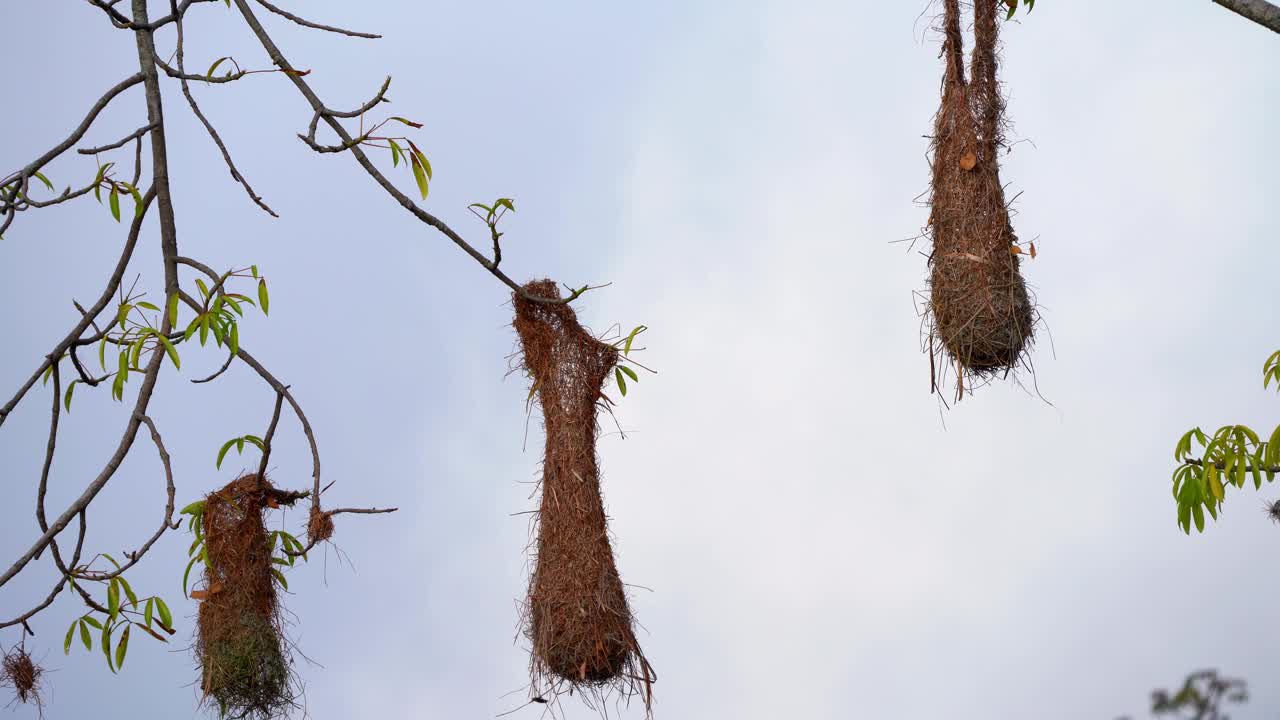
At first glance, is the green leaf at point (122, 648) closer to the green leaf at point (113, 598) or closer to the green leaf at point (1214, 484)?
the green leaf at point (113, 598)

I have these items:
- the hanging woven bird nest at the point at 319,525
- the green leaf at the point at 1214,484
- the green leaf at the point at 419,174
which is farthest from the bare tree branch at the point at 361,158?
the green leaf at the point at 1214,484

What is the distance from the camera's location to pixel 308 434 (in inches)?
103

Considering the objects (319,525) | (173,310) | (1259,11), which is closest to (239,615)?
(319,525)

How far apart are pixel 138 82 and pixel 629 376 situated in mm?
1016

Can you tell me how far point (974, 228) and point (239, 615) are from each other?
156 centimetres

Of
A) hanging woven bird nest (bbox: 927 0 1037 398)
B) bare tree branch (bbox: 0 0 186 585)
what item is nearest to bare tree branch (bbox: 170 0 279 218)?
bare tree branch (bbox: 0 0 186 585)

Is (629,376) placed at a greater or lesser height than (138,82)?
lesser

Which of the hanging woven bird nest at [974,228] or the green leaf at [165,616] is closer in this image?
the green leaf at [165,616]

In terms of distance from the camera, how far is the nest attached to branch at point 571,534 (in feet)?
8.71

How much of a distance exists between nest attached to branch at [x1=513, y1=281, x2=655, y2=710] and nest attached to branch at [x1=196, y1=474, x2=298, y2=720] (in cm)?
47

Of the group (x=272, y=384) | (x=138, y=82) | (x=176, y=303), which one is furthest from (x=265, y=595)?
(x=138, y=82)

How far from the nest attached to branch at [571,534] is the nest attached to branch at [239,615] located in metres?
0.47

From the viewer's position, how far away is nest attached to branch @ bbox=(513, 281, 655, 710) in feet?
8.71

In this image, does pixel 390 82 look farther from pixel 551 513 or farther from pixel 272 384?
pixel 551 513
